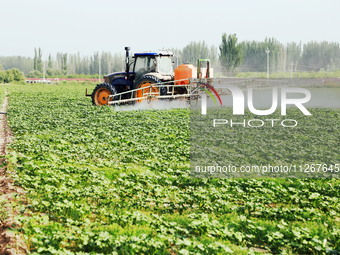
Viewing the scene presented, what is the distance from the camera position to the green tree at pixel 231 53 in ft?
232

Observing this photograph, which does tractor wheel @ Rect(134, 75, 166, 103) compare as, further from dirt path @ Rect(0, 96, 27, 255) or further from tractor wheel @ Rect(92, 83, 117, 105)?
dirt path @ Rect(0, 96, 27, 255)

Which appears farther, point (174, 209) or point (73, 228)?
point (174, 209)

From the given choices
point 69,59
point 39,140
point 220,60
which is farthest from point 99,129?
point 69,59

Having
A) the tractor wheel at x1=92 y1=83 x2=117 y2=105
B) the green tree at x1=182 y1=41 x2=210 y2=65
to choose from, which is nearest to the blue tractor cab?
the tractor wheel at x1=92 y1=83 x2=117 y2=105

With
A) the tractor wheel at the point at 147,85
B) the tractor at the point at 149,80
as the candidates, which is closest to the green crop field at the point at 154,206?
the tractor wheel at the point at 147,85

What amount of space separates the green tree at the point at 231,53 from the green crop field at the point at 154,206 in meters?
63.6

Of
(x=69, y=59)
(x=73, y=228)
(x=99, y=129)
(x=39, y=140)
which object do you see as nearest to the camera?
(x=73, y=228)

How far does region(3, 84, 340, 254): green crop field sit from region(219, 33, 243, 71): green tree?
6364 centimetres

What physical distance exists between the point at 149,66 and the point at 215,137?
8.34 meters

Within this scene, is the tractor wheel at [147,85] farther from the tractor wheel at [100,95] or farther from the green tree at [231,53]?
the green tree at [231,53]

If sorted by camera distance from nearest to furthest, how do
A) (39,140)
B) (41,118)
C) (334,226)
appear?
Result: (334,226), (39,140), (41,118)

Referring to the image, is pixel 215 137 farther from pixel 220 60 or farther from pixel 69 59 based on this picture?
pixel 69 59

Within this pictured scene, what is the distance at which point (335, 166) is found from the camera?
28.1 feet

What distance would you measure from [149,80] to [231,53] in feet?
184
